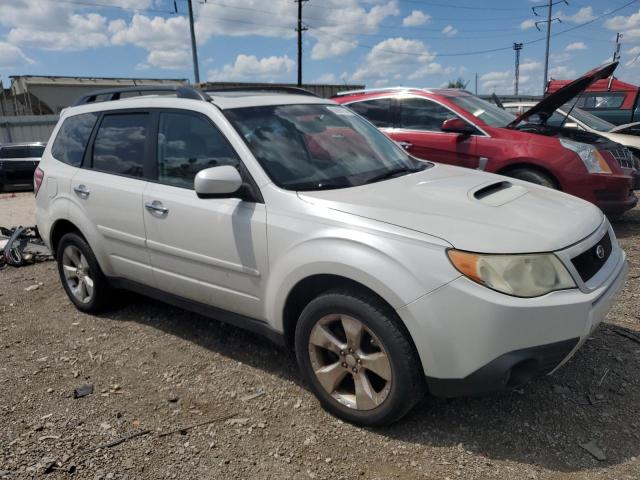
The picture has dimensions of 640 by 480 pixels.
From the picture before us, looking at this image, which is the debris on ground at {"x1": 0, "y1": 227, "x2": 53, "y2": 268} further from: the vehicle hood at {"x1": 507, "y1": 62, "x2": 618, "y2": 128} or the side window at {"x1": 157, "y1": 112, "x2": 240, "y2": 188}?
the vehicle hood at {"x1": 507, "y1": 62, "x2": 618, "y2": 128}

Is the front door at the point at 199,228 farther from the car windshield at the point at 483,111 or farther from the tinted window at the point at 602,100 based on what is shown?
the tinted window at the point at 602,100

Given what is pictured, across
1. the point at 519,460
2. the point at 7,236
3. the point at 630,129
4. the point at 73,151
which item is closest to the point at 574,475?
the point at 519,460

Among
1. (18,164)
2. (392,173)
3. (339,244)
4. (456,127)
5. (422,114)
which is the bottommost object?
(18,164)

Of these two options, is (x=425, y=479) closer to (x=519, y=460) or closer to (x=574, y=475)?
(x=519, y=460)

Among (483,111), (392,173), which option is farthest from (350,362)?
(483,111)

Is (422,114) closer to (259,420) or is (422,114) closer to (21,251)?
(259,420)

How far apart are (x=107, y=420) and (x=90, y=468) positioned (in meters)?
0.41

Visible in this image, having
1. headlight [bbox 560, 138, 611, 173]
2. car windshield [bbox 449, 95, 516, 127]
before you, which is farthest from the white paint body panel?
car windshield [bbox 449, 95, 516, 127]

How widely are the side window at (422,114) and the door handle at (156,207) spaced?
4135 mm

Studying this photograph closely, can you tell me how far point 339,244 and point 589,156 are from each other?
15.3ft

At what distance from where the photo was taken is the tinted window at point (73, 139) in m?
4.34

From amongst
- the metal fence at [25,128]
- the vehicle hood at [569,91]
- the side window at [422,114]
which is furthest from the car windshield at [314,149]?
the metal fence at [25,128]

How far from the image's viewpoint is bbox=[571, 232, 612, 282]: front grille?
2589 millimetres

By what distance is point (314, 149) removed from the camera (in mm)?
3377
